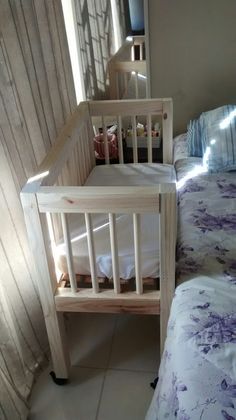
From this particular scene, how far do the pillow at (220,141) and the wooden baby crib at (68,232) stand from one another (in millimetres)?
649

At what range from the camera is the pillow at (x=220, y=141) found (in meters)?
1.76

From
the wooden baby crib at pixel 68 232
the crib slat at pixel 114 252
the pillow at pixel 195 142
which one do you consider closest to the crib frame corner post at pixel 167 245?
the wooden baby crib at pixel 68 232

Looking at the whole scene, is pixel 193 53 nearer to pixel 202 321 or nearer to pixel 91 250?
pixel 91 250

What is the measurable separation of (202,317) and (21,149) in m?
0.80

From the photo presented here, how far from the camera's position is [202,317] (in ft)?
3.26

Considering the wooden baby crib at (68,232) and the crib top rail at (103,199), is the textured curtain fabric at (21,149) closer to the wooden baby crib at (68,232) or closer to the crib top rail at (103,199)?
the wooden baby crib at (68,232)

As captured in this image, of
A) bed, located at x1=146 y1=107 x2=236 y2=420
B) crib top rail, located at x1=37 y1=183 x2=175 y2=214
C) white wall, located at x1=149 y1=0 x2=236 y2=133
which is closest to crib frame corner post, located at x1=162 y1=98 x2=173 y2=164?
bed, located at x1=146 y1=107 x2=236 y2=420

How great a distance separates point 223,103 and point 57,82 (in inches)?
45.0

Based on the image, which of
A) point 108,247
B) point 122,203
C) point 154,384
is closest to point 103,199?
point 122,203

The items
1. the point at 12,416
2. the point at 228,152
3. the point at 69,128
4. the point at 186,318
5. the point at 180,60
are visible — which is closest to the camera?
the point at 186,318

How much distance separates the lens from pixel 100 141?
7.17 ft

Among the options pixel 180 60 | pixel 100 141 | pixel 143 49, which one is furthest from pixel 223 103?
pixel 100 141

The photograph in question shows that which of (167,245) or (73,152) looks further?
(73,152)

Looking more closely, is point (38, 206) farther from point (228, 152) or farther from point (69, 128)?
point (228, 152)
